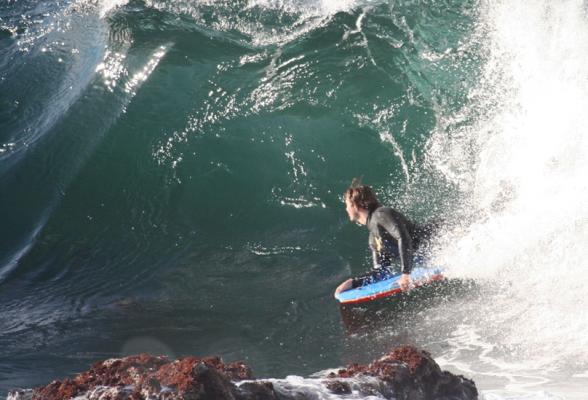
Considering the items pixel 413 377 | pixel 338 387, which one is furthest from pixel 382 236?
pixel 338 387

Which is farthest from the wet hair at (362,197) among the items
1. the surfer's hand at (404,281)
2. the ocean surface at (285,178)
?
the ocean surface at (285,178)

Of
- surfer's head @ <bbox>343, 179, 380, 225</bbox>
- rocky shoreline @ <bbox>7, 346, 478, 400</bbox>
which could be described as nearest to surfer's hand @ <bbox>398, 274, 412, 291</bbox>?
surfer's head @ <bbox>343, 179, 380, 225</bbox>

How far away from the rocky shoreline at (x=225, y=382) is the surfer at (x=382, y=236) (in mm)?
2441

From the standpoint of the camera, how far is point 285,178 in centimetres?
867

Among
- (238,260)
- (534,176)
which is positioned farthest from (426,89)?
(238,260)

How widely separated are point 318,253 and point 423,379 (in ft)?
12.0

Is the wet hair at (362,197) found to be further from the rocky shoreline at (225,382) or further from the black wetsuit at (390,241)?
the rocky shoreline at (225,382)

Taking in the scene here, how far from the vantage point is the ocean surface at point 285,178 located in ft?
19.5

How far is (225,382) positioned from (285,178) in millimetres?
5575

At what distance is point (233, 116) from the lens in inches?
365

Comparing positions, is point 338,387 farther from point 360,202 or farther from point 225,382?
point 360,202

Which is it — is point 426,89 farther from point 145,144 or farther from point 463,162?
point 145,144

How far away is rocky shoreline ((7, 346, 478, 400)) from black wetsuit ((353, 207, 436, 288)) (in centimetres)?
245

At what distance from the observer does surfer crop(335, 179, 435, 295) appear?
6.45 meters
